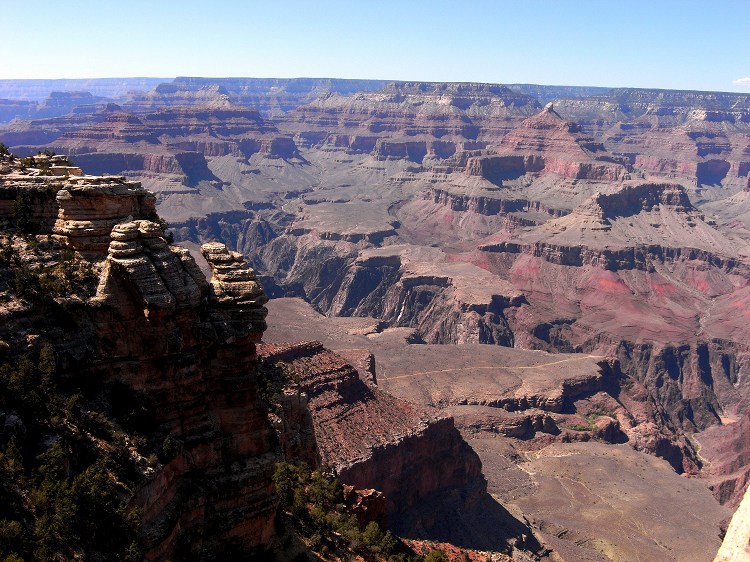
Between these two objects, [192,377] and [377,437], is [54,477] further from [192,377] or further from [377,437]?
[377,437]

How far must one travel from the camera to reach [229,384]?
24719 mm

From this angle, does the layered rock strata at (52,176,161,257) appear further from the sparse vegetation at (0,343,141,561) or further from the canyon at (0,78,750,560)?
the sparse vegetation at (0,343,141,561)

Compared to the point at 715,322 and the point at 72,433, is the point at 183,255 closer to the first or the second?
the point at 72,433

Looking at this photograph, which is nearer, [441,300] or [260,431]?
[260,431]

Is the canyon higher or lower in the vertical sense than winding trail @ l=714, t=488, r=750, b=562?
lower

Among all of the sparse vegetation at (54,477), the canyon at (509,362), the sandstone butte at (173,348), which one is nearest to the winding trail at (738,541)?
the sandstone butte at (173,348)

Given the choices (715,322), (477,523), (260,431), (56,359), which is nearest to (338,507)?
(260,431)

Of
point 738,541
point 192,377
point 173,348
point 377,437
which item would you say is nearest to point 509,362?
point 377,437

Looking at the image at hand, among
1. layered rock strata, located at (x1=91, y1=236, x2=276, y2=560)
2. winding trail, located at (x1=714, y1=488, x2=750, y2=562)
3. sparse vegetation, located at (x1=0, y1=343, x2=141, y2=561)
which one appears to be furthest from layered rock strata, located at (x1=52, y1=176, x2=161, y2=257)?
winding trail, located at (x1=714, y1=488, x2=750, y2=562)

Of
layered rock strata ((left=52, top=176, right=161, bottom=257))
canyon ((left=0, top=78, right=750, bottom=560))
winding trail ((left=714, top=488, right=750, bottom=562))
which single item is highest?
layered rock strata ((left=52, top=176, right=161, bottom=257))

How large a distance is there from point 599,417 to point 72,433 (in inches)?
3707

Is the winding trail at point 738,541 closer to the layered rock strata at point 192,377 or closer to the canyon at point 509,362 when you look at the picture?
the layered rock strata at point 192,377

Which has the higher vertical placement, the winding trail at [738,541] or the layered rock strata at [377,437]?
the winding trail at [738,541]

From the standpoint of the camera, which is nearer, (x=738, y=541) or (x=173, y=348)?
(x=738, y=541)
